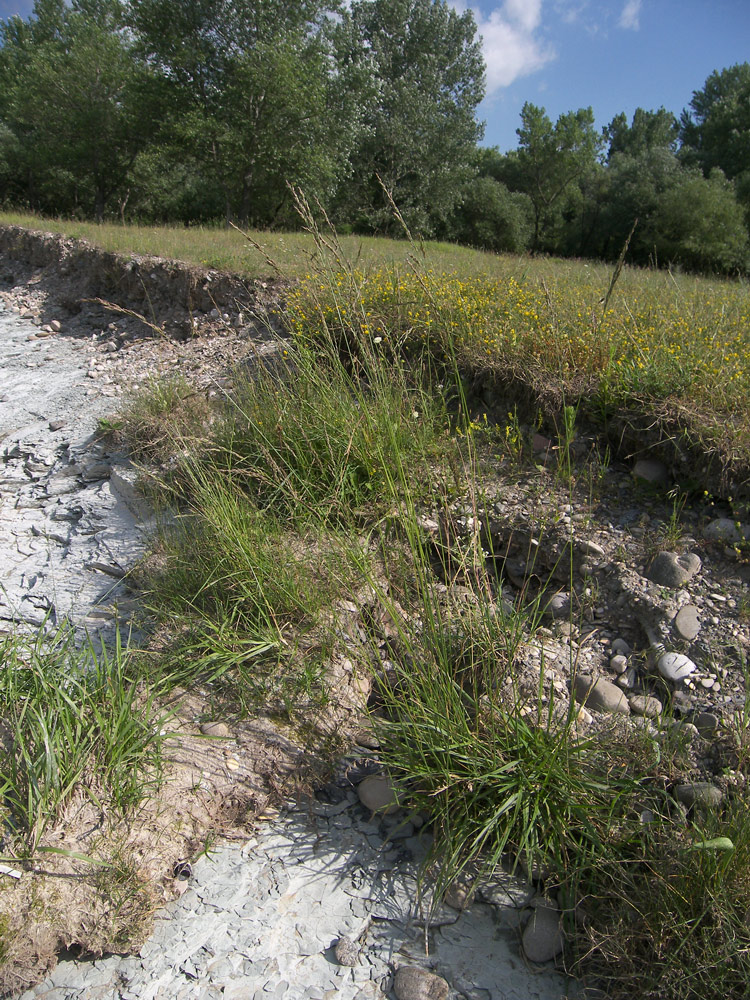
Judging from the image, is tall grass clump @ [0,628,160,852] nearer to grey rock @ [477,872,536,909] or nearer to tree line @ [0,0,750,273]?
grey rock @ [477,872,536,909]

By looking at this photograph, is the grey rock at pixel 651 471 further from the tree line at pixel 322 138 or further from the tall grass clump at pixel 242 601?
the tree line at pixel 322 138

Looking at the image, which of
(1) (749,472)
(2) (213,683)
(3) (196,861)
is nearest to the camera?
(3) (196,861)

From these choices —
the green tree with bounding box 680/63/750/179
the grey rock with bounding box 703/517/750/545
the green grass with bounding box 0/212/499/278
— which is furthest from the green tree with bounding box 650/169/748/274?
the grey rock with bounding box 703/517/750/545

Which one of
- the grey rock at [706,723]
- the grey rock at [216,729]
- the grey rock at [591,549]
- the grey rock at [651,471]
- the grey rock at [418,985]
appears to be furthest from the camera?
the grey rock at [651,471]

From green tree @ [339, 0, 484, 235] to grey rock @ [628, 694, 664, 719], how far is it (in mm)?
19870

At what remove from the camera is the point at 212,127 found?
1614 centimetres

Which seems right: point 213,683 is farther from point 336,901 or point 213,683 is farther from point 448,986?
point 448,986

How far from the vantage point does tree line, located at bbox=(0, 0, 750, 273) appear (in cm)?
1714

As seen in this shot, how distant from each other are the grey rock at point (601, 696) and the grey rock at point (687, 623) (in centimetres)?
43

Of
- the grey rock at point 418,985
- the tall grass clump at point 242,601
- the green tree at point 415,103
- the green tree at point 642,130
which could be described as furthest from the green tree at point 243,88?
the green tree at point 642,130

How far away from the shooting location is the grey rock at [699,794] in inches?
91.0

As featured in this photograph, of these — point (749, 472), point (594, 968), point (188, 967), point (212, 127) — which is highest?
point (212, 127)

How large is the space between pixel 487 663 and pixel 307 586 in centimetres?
98

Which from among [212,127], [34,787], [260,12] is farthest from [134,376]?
[260,12]
